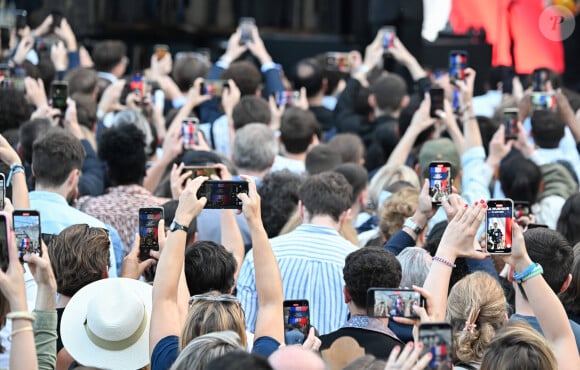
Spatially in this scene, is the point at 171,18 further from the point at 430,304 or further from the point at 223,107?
the point at 430,304

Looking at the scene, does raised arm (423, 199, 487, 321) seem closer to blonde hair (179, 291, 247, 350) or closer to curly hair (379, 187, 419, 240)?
blonde hair (179, 291, 247, 350)

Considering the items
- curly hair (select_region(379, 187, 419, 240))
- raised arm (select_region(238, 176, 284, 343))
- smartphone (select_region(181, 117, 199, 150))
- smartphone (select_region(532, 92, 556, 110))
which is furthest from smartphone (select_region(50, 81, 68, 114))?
raised arm (select_region(238, 176, 284, 343))

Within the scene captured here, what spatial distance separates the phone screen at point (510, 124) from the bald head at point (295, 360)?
4.96 meters

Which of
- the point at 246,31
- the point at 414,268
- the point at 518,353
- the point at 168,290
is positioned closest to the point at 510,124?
the point at 414,268

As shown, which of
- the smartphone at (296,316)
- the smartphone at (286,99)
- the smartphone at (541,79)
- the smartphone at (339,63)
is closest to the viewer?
the smartphone at (296,316)

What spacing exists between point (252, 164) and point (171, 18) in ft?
31.5

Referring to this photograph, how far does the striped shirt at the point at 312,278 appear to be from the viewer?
5.75 meters

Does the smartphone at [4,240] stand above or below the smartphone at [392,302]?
above

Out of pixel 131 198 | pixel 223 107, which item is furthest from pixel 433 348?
pixel 223 107

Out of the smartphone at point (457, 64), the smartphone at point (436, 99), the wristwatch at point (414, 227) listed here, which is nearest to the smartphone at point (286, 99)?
the smartphone at point (457, 64)

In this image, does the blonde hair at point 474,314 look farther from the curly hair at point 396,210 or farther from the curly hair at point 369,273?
the curly hair at point 396,210

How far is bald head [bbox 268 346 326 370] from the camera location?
3384mm

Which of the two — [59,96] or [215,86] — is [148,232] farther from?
[215,86]

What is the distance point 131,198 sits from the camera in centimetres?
681
